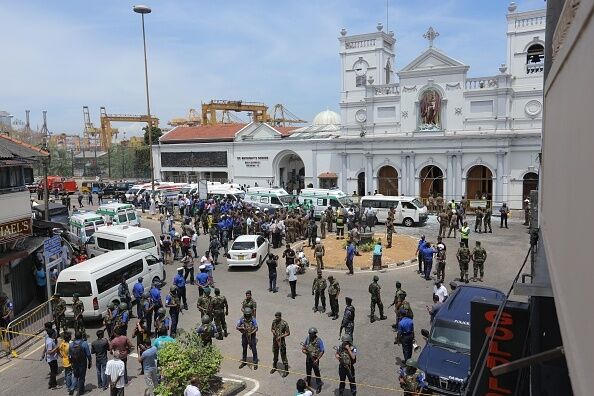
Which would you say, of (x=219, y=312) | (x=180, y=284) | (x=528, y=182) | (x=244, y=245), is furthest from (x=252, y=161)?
(x=219, y=312)

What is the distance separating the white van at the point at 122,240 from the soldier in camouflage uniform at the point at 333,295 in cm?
866

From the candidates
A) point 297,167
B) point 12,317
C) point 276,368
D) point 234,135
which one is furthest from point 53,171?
point 276,368

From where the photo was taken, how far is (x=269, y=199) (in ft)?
113

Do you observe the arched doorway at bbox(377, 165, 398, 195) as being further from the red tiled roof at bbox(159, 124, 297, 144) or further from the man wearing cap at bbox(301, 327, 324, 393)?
the man wearing cap at bbox(301, 327, 324, 393)

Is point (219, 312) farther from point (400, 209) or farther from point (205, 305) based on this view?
point (400, 209)

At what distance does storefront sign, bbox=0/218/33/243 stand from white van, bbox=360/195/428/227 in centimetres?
1861

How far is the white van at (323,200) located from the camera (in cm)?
3135

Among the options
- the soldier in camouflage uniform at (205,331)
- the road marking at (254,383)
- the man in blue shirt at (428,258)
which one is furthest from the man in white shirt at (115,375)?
the man in blue shirt at (428,258)

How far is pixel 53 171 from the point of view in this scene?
8400 cm

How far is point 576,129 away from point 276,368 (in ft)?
32.8

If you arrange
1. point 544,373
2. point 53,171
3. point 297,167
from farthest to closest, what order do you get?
point 53,171
point 297,167
point 544,373

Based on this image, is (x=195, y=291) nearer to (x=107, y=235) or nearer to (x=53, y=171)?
(x=107, y=235)

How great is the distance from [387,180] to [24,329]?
30.5 metres

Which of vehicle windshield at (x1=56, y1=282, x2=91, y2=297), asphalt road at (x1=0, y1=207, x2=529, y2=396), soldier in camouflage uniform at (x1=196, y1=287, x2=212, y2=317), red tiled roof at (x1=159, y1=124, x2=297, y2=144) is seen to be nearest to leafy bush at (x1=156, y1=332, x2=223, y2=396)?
asphalt road at (x1=0, y1=207, x2=529, y2=396)
